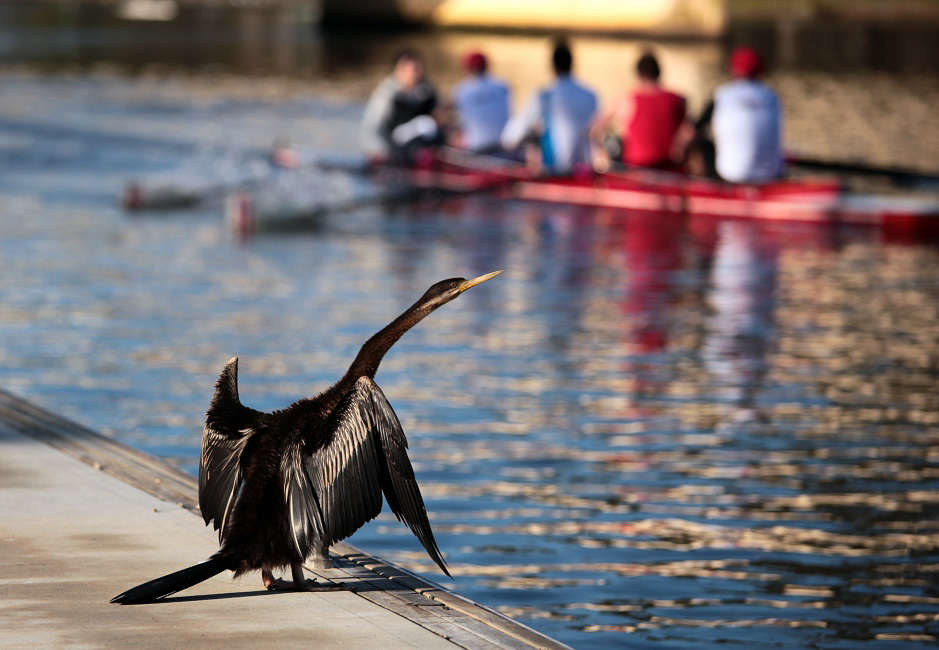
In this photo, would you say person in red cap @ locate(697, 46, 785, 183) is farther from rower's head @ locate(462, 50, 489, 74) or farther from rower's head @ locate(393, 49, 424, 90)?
→ rower's head @ locate(393, 49, 424, 90)

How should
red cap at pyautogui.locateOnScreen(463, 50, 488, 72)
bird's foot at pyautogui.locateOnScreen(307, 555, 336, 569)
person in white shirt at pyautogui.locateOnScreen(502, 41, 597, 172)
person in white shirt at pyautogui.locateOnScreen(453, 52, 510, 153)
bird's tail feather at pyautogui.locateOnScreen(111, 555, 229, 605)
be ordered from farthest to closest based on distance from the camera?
person in white shirt at pyautogui.locateOnScreen(453, 52, 510, 153)
red cap at pyautogui.locateOnScreen(463, 50, 488, 72)
person in white shirt at pyautogui.locateOnScreen(502, 41, 597, 172)
bird's foot at pyautogui.locateOnScreen(307, 555, 336, 569)
bird's tail feather at pyautogui.locateOnScreen(111, 555, 229, 605)

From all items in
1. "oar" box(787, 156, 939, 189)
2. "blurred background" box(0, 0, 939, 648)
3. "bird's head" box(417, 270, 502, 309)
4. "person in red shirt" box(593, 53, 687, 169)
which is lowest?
"blurred background" box(0, 0, 939, 648)

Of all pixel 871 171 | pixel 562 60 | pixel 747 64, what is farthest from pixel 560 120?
pixel 871 171

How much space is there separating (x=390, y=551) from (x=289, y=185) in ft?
43.9

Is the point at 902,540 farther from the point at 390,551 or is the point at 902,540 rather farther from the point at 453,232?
the point at 453,232

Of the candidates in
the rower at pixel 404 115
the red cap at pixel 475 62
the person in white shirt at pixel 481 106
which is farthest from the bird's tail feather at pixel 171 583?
the person in white shirt at pixel 481 106

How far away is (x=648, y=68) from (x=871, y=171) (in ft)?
9.53

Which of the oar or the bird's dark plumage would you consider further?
the oar

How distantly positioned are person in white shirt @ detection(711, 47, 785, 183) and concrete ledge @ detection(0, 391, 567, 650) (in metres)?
12.2

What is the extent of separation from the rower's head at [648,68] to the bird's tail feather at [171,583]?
1413 cm

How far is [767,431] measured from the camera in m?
10.7

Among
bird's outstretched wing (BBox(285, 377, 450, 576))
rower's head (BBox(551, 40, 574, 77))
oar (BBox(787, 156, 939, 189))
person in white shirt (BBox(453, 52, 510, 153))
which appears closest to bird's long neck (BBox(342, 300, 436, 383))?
bird's outstretched wing (BBox(285, 377, 450, 576))

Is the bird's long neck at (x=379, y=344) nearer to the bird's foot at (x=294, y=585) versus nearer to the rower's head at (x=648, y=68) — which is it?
the bird's foot at (x=294, y=585)

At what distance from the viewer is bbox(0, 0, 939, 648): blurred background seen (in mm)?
7934
